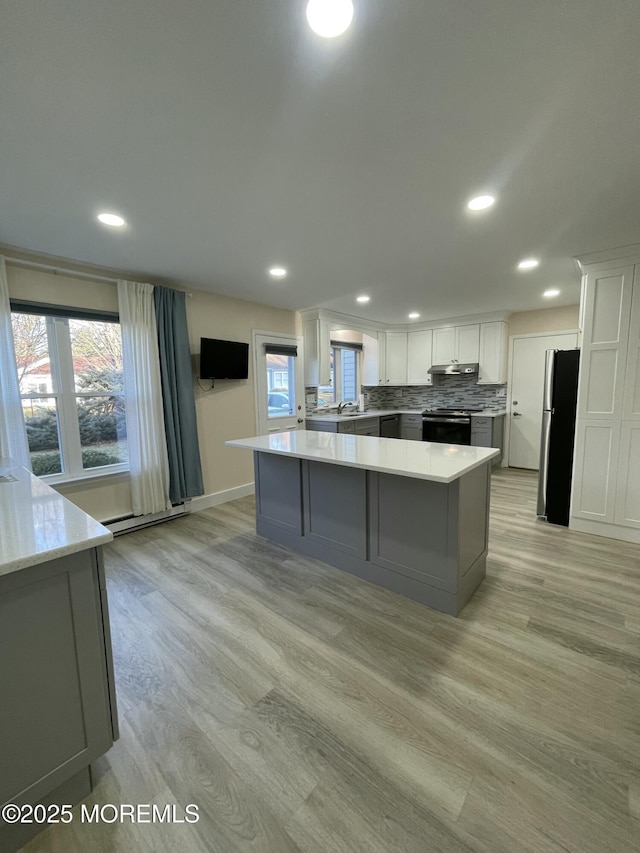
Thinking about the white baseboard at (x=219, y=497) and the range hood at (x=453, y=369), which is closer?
the white baseboard at (x=219, y=497)

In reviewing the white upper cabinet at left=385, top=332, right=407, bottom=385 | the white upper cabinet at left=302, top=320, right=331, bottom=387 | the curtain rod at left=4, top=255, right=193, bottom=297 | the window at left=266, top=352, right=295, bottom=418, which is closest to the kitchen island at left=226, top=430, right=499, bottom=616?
the window at left=266, top=352, right=295, bottom=418

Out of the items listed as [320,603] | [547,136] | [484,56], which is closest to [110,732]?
[320,603]

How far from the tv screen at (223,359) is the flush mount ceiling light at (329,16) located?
9.81 feet

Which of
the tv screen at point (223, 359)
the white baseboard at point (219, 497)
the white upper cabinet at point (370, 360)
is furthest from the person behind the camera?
the white upper cabinet at point (370, 360)

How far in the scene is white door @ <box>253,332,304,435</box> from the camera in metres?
4.50

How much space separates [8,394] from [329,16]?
9.89 feet

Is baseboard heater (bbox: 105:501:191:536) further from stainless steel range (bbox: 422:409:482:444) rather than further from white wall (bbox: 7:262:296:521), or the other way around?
stainless steel range (bbox: 422:409:482:444)

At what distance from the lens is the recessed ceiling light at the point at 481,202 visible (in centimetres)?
197

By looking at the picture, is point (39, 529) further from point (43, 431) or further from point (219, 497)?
point (219, 497)

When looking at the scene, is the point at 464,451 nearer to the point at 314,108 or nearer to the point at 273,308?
the point at 314,108

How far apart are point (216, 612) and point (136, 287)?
115 inches

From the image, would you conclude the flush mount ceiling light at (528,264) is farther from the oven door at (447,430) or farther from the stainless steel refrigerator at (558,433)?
the oven door at (447,430)

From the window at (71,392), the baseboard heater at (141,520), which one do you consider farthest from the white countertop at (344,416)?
the window at (71,392)

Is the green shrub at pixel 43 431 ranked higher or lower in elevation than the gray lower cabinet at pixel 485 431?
higher
